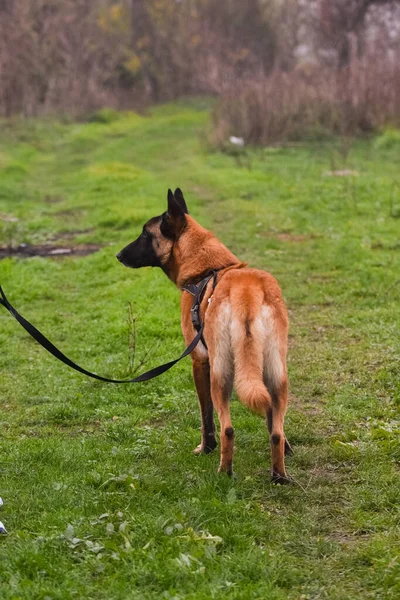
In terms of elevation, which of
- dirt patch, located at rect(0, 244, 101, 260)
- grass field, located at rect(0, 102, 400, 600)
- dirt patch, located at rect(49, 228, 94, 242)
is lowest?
dirt patch, located at rect(49, 228, 94, 242)

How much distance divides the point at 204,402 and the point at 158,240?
1236mm

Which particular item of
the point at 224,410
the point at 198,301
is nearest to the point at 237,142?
the point at 198,301

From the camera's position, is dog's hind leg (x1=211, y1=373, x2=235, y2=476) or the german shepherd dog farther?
dog's hind leg (x1=211, y1=373, x2=235, y2=476)

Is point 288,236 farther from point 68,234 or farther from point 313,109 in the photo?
point 313,109

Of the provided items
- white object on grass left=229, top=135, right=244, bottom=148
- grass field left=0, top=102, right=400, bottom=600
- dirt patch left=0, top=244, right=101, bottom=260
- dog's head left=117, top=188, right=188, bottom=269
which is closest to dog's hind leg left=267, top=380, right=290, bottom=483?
grass field left=0, top=102, right=400, bottom=600

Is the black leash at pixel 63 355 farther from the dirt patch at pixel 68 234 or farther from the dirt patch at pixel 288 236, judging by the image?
the dirt patch at pixel 68 234

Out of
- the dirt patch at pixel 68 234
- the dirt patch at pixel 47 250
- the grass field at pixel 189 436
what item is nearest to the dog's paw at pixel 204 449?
the grass field at pixel 189 436

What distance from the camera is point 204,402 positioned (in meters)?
5.29

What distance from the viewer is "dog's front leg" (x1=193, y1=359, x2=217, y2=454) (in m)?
5.27

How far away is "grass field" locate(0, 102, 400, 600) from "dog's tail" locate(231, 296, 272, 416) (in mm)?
650

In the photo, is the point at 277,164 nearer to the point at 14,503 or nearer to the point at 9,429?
the point at 9,429

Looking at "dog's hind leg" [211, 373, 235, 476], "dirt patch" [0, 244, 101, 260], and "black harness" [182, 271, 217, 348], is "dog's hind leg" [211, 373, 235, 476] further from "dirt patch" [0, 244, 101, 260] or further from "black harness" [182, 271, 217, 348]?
"dirt patch" [0, 244, 101, 260]

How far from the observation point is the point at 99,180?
749 inches

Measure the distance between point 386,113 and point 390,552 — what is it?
23.0 metres
